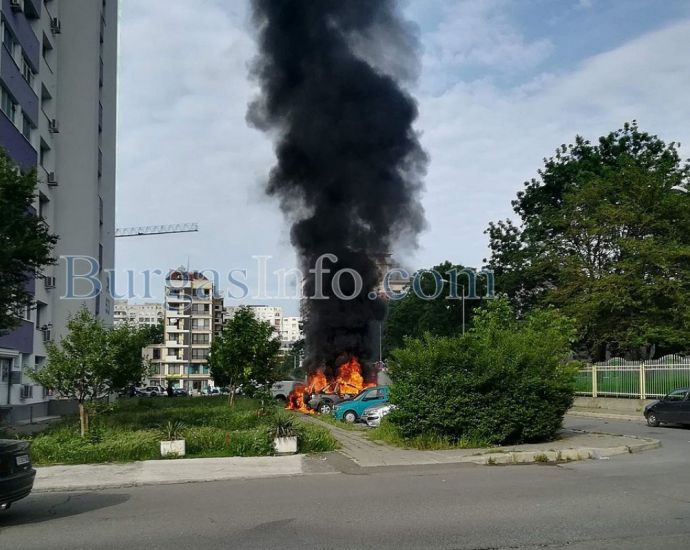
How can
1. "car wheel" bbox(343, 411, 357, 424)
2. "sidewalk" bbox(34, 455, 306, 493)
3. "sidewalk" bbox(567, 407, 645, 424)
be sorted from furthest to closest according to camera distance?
"sidewalk" bbox(567, 407, 645, 424) < "car wheel" bbox(343, 411, 357, 424) < "sidewalk" bbox(34, 455, 306, 493)

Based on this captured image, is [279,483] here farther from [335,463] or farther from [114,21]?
[114,21]

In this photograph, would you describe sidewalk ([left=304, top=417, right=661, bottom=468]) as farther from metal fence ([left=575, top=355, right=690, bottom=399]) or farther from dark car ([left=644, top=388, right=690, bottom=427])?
metal fence ([left=575, top=355, right=690, bottom=399])

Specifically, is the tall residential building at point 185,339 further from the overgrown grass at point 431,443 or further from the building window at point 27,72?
the overgrown grass at point 431,443

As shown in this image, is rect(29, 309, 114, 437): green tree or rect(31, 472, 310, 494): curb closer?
rect(31, 472, 310, 494): curb

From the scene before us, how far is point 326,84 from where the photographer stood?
4050 centimetres

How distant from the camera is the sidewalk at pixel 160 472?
11.6 metres

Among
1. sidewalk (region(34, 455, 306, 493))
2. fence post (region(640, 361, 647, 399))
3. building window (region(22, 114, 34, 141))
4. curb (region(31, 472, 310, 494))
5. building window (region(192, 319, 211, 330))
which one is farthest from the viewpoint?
building window (region(192, 319, 211, 330))

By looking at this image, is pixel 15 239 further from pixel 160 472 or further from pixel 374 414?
pixel 374 414

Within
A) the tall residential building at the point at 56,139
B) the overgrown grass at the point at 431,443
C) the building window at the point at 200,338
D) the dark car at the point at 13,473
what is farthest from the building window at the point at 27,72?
the building window at the point at 200,338

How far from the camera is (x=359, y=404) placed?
1062 inches

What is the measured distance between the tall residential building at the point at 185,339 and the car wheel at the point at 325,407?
7800 centimetres

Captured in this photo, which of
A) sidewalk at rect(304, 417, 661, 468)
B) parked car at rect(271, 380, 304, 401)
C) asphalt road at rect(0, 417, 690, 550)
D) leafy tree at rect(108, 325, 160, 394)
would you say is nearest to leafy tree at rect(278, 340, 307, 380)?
parked car at rect(271, 380, 304, 401)

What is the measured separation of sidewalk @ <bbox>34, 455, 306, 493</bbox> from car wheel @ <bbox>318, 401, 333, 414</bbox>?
658 inches

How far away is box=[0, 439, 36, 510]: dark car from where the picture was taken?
8.02m
